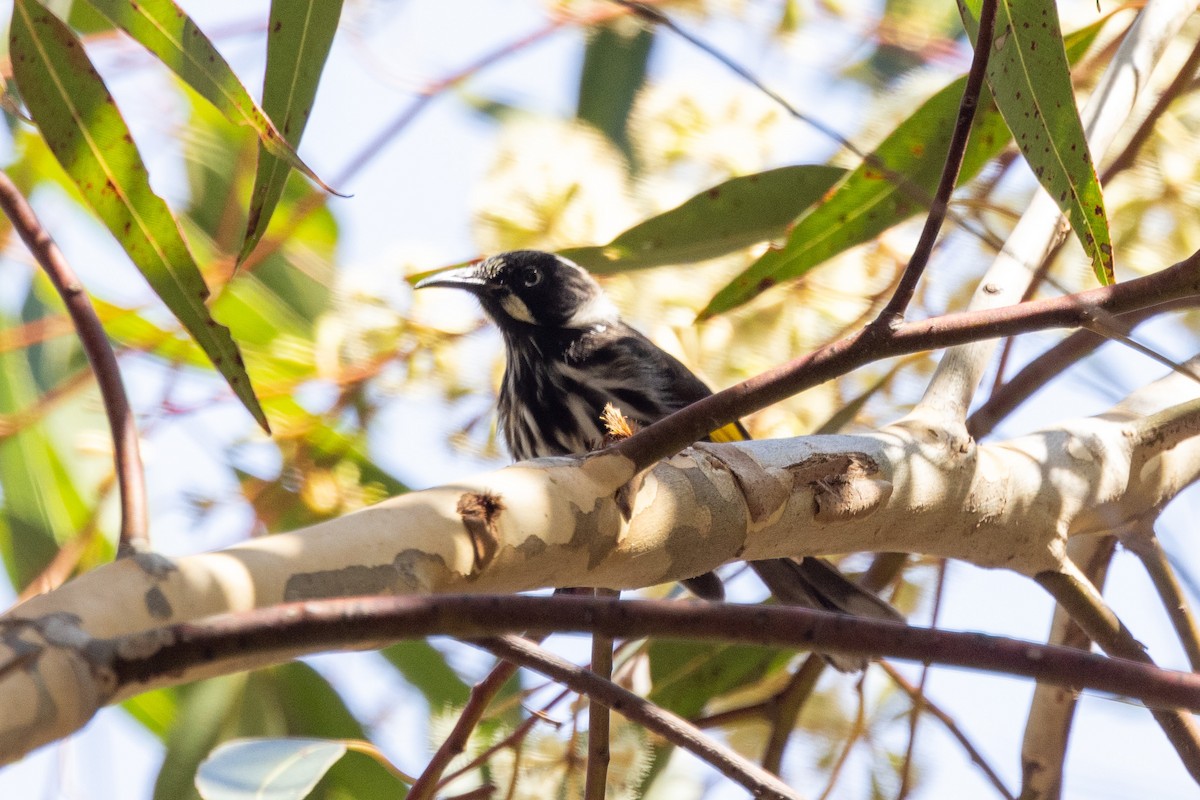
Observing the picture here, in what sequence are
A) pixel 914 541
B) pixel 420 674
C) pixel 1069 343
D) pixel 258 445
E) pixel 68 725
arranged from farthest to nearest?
pixel 420 674
pixel 258 445
pixel 1069 343
pixel 914 541
pixel 68 725

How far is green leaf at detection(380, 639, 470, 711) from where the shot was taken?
9.61ft

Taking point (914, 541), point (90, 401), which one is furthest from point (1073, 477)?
point (90, 401)

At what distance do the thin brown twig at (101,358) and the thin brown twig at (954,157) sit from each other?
68cm

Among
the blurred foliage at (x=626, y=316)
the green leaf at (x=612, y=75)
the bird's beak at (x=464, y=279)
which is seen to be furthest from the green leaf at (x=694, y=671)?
the green leaf at (x=612, y=75)

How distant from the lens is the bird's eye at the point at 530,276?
128 inches

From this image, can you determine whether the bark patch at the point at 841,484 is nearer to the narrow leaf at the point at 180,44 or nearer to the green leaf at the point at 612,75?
the narrow leaf at the point at 180,44

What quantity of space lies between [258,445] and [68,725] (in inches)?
81.7

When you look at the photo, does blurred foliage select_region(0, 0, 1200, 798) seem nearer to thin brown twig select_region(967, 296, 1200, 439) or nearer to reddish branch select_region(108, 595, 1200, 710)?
thin brown twig select_region(967, 296, 1200, 439)

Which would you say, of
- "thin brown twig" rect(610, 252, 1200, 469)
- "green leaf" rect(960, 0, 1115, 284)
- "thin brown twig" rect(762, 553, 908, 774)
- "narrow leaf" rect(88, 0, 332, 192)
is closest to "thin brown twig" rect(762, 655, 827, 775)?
"thin brown twig" rect(762, 553, 908, 774)

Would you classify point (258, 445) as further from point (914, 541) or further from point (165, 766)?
point (914, 541)

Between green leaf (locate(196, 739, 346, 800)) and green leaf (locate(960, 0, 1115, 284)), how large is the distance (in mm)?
1126

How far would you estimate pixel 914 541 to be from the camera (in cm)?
163

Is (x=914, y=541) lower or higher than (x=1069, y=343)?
lower

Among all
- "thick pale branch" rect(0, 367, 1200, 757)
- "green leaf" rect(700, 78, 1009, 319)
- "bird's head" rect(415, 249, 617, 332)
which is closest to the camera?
"thick pale branch" rect(0, 367, 1200, 757)
